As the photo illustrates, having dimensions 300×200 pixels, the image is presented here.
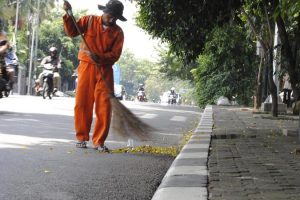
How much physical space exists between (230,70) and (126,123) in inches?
791

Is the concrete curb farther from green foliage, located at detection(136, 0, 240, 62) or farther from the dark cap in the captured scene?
green foliage, located at detection(136, 0, 240, 62)

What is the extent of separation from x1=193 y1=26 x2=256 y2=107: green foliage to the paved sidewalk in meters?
17.0

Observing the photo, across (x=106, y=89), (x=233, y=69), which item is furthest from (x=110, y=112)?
(x=233, y=69)

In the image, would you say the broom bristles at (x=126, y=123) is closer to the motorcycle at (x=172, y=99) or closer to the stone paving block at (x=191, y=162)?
the stone paving block at (x=191, y=162)

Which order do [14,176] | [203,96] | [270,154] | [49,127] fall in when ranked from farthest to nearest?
[203,96] → [49,127] → [270,154] → [14,176]

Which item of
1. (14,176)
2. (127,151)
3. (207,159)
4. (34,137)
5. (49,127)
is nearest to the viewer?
(14,176)

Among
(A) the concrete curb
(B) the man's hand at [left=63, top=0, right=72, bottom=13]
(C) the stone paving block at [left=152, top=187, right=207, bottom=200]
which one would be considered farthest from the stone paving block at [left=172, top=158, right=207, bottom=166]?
(B) the man's hand at [left=63, top=0, right=72, bottom=13]

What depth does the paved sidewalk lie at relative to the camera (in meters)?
4.50

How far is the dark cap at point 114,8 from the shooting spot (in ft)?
25.6

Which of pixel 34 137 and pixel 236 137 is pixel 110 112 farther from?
pixel 236 137

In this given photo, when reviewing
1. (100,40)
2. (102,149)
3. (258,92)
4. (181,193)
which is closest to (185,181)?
(181,193)

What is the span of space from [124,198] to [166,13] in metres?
7.20

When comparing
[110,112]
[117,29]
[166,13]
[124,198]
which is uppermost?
[166,13]

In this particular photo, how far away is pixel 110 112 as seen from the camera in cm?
790
